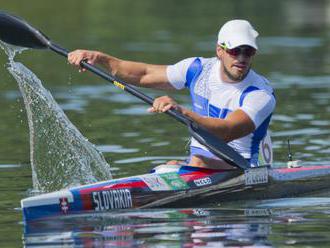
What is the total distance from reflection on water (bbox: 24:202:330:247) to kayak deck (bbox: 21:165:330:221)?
0.11 m

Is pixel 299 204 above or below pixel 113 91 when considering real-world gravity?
below

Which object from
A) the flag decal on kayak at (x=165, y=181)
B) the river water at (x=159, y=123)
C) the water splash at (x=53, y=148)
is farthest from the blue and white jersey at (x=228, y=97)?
the water splash at (x=53, y=148)

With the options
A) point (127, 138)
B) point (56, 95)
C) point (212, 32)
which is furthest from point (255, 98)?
point (212, 32)

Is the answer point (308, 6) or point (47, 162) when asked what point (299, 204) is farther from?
point (308, 6)

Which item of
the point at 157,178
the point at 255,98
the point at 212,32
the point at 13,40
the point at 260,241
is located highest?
Result: the point at 212,32

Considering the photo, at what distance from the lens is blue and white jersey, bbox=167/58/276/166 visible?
12.9 meters

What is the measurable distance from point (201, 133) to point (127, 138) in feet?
18.9

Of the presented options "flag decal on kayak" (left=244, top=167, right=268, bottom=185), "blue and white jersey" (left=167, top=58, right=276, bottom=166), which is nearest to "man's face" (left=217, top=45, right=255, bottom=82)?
"blue and white jersey" (left=167, top=58, right=276, bottom=166)

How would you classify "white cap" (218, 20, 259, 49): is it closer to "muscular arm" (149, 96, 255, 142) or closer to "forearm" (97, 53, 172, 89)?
"muscular arm" (149, 96, 255, 142)

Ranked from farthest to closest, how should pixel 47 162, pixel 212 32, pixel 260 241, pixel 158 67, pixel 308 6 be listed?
pixel 308 6 < pixel 212 32 < pixel 47 162 < pixel 158 67 < pixel 260 241

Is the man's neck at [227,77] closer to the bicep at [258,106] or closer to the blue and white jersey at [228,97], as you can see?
the blue and white jersey at [228,97]

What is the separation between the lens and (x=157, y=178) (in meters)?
12.7

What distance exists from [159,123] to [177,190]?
744cm

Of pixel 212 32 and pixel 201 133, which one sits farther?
pixel 212 32
